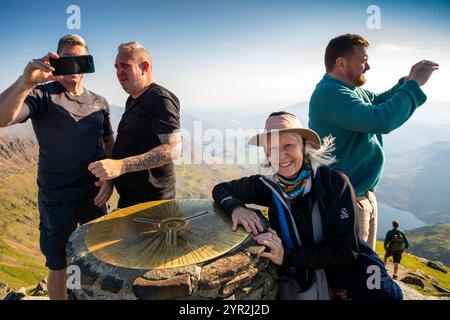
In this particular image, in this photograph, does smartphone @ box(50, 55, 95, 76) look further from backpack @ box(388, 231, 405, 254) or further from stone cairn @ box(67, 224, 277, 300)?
backpack @ box(388, 231, 405, 254)

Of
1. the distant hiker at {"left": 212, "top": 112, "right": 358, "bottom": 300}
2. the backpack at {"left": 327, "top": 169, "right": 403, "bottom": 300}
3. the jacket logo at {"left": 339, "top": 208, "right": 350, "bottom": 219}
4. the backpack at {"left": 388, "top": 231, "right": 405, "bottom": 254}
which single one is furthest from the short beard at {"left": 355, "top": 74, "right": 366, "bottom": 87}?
the backpack at {"left": 388, "top": 231, "right": 405, "bottom": 254}

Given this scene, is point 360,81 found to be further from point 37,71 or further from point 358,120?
point 37,71

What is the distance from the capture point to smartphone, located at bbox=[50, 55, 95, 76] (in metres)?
4.34

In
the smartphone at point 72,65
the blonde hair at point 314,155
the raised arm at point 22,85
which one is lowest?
the blonde hair at point 314,155

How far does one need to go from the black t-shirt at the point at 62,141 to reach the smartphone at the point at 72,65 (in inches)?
30.3

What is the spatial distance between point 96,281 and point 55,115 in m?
3.00

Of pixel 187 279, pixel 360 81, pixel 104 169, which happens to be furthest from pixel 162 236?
pixel 360 81

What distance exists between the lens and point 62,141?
4.97m

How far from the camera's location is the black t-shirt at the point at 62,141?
495 cm

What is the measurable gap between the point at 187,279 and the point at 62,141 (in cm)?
331

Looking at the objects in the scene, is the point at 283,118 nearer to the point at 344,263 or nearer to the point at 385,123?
the point at 385,123

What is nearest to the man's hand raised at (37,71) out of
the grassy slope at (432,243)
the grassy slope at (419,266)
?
the grassy slope at (419,266)

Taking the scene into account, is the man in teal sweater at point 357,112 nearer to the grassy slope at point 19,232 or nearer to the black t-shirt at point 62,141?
the black t-shirt at point 62,141

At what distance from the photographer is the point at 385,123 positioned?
3783 millimetres
